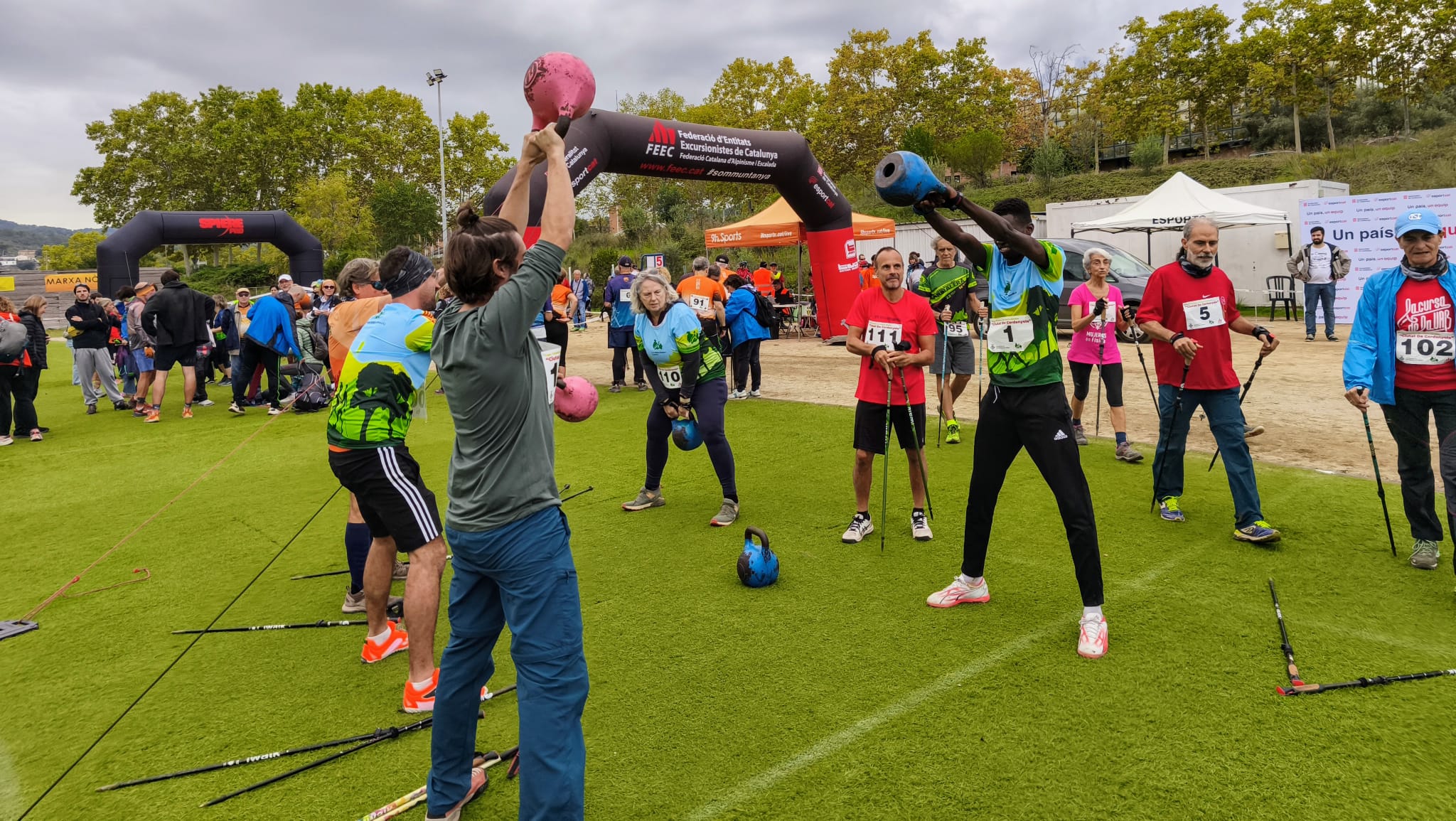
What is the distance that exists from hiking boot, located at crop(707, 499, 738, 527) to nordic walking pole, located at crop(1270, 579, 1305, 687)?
3375 mm

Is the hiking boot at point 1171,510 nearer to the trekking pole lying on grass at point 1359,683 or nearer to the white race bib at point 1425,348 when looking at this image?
the white race bib at point 1425,348

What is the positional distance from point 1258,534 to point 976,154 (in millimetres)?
37382

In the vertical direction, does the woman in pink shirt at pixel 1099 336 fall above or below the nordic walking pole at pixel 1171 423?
above

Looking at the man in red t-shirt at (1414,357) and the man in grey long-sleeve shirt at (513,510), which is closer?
the man in grey long-sleeve shirt at (513,510)

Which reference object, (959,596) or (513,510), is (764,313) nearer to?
(959,596)

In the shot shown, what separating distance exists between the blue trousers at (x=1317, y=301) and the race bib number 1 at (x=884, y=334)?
13.6m

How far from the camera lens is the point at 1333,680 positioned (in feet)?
11.6

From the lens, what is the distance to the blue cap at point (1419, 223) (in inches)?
175

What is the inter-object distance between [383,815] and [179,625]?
278cm

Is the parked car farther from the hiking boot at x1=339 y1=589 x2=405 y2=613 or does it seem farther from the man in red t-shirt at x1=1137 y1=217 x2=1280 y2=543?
the hiking boot at x1=339 y1=589 x2=405 y2=613

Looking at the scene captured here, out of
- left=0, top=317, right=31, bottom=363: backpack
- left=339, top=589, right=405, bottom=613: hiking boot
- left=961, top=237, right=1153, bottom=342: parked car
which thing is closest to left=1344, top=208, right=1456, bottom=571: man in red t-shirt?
left=339, top=589, right=405, bottom=613: hiking boot

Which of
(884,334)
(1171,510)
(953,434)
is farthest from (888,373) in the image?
(953,434)

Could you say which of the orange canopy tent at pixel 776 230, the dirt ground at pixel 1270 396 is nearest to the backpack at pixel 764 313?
the dirt ground at pixel 1270 396

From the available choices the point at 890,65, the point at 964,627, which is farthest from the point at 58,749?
the point at 890,65
